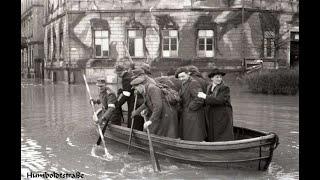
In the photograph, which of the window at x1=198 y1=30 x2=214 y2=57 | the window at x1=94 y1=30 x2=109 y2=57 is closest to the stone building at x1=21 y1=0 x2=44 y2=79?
the window at x1=94 y1=30 x2=109 y2=57

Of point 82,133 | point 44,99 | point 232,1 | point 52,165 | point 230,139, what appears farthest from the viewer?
point 232,1

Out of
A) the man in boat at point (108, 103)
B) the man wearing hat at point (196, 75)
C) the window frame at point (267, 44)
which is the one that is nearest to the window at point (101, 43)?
the window frame at point (267, 44)

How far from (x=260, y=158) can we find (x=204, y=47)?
23.5 meters

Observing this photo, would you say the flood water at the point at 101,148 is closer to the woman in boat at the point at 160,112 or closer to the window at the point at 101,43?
the woman in boat at the point at 160,112

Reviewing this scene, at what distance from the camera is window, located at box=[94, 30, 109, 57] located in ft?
106

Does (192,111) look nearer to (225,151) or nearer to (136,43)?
(225,151)

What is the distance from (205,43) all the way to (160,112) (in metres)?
22.7

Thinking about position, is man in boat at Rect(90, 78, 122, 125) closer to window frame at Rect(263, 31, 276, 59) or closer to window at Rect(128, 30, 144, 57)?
window at Rect(128, 30, 144, 57)

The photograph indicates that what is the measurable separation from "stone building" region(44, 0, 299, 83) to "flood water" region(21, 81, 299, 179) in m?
11.2
